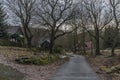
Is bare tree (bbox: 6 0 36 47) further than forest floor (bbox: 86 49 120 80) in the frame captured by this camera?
Yes

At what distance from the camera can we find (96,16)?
196ft

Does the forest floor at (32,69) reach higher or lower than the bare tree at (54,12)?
lower

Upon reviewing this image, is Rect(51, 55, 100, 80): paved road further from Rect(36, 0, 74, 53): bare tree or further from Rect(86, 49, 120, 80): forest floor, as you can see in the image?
Rect(36, 0, 74, 53): bare tree

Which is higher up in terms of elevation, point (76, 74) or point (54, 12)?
point (54, 12)

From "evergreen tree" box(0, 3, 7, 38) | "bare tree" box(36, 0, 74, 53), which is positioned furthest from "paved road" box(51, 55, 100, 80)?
"evergreen tree" box(0, 3, 7, 38)

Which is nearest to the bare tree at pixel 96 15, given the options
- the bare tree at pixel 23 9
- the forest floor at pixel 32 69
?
the bare tree at pixel 23 9

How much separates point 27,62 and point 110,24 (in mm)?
36778

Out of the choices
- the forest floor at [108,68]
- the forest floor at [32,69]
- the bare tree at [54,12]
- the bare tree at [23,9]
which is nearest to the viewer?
the forest floor at [32,69]

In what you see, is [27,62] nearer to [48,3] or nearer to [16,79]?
[16,79]

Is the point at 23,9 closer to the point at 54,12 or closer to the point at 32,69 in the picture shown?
the point at 54,12

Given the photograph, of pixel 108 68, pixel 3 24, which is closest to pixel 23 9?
pixel 3 24

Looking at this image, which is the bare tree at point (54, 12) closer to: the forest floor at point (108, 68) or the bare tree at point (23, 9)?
the bare tree at point (23, 9)

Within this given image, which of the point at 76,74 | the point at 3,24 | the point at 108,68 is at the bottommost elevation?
the point at 76,74

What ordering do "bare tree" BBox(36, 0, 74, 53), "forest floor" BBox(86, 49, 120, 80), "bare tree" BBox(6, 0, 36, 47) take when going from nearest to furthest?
"forest floor" BBox(86, 49, 120, 80) → "bare tree" BBox(36, 0, 74, 53) → "bare tree" BBox(6, 0, 36, 47)
